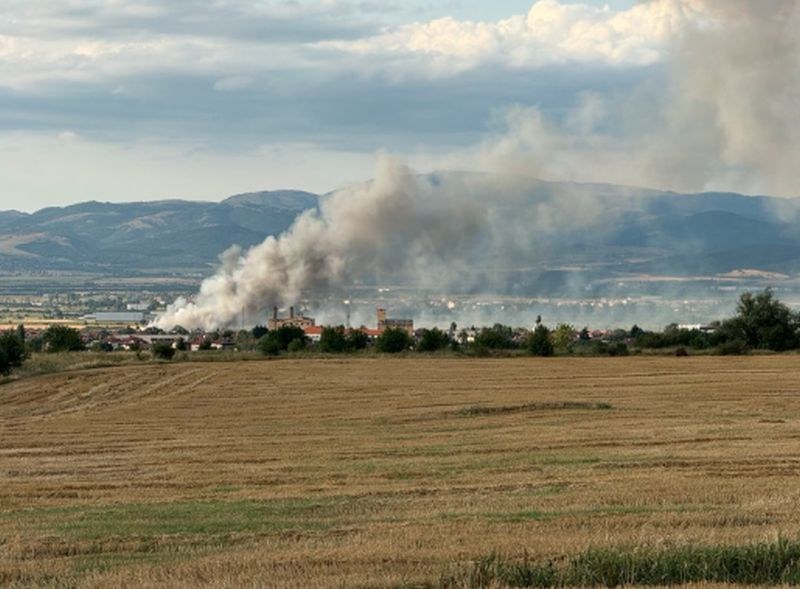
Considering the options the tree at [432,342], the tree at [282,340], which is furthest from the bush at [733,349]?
the tree at [282,340]

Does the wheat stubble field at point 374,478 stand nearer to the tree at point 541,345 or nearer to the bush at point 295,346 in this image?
A: the tree at point 541,345

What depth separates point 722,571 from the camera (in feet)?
47.1

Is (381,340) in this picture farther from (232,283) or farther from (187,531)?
(187,531)

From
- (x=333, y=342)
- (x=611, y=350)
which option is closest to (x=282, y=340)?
(x=333, y=342)

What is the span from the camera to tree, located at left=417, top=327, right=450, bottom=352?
98.7 metres

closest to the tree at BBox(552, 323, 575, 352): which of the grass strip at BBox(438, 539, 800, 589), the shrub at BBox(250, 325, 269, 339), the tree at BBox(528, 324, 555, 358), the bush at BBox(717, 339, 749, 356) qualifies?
the tree at BBox(528, 324, 555, 358)

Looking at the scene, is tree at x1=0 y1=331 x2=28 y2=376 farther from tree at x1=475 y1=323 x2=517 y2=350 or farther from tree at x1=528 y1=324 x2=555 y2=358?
tree at x1=528 y1=324 x2=555 y2=358

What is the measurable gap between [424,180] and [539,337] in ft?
221

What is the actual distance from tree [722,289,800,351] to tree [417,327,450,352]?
20.3 m

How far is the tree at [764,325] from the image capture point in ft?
310

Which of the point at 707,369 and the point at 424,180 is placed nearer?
the point at 707,369

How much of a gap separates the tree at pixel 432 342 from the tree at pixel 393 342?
1.11 meters

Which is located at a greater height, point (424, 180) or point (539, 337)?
point (424, 180)

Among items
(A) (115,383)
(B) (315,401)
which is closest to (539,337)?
(A) (115,383)
